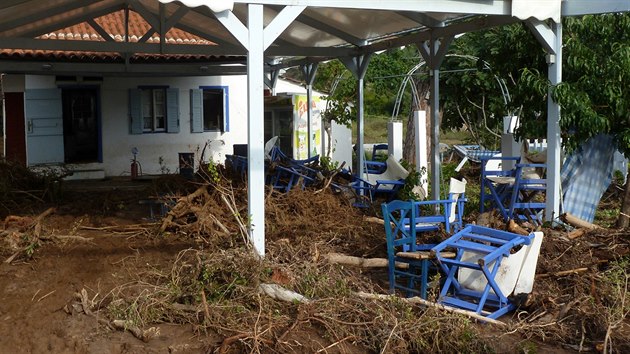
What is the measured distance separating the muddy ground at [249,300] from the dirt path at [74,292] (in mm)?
15

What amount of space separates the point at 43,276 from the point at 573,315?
16.9 ft

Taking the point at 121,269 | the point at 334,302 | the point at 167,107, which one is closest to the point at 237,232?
the point at 121,269

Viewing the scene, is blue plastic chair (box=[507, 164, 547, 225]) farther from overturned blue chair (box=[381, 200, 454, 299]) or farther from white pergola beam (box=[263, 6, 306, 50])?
white pergola beam (box=[263, 6, 306, 50])

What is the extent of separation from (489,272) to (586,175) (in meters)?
3.93

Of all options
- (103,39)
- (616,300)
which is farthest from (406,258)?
(103,39)

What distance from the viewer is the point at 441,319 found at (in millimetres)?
6477

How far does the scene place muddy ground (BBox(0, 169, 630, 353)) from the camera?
6.42 m

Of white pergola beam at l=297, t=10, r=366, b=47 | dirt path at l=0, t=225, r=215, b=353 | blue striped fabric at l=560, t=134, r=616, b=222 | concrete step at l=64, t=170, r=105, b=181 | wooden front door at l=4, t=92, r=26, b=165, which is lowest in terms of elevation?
dirt path at l=0, t=225, r=215, b=353

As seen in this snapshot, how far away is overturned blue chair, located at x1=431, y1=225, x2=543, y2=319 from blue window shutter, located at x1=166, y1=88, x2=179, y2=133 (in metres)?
12.5

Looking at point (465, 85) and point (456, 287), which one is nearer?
point (456, 287)

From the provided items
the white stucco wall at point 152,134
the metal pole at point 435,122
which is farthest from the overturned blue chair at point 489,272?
the white stucco wall at point 152,134

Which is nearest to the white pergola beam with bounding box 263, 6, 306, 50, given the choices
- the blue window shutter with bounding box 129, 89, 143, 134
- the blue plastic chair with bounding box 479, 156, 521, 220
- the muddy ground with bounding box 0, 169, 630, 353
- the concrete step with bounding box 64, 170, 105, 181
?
the muddy ground with bounding box 0, 169, 630, 353

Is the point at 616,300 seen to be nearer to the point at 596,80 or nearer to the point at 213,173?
the point at 596,80

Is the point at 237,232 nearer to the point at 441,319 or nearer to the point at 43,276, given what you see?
the point at 43,276
